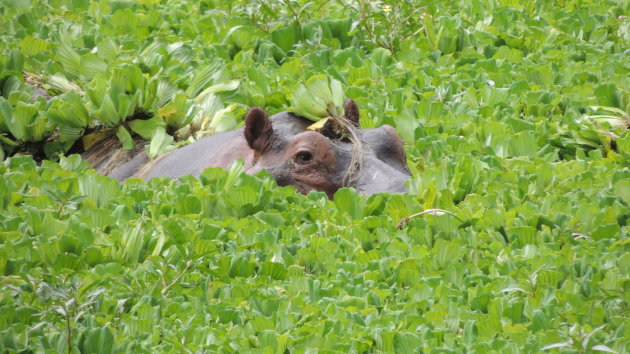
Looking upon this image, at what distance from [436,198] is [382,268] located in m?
1.08

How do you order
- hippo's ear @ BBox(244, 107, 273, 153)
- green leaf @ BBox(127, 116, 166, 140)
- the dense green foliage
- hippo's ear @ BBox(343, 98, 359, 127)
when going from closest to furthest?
the dense green foliage, hippo's ear @ BBox(244, 107, 273, 153), hippo's ear @ BBox(343, 98, 359, 127), green leaf @ BBox(127, 116, 166, 140)

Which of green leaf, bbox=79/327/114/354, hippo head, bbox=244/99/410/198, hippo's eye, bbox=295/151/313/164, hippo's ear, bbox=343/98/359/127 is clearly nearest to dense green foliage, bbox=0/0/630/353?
green leaf, bbox=79/327/114/354

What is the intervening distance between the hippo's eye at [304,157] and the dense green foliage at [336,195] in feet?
1.24

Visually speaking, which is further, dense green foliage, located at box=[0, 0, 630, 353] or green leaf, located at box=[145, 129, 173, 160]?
green leaf, located at box=[145, 129, 173, 160]

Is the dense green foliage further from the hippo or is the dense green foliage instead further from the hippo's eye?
the hippo's eye

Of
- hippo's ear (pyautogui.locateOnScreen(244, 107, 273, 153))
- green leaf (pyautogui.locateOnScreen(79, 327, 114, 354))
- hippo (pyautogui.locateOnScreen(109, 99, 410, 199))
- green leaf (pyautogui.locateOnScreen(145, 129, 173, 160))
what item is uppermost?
green leaf (pyautogui.locateOnScreen(79, 327, 114, 354))

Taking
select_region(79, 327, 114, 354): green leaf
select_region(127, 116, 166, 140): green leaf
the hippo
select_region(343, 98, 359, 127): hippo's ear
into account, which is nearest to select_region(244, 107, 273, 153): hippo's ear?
the hippo

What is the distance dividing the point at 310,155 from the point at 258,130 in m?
0.39

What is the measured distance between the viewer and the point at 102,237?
16.4 feet

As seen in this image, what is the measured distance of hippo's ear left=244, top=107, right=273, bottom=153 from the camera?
20.6 feet

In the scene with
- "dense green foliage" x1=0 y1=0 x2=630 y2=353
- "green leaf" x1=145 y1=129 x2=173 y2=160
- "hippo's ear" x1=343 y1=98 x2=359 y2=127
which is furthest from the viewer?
"green leaf" x1=145 y1=129 x2=173 y2=160

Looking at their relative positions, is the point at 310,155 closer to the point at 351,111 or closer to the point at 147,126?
the point at 351,111

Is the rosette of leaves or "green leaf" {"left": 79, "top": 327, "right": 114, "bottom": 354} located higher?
"green leaf" {"left": 79, "top": 327, "right": 114, "bottom": 354}

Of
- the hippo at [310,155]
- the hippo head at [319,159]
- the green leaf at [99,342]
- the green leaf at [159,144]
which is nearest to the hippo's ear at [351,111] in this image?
the hippo at [310,155]
